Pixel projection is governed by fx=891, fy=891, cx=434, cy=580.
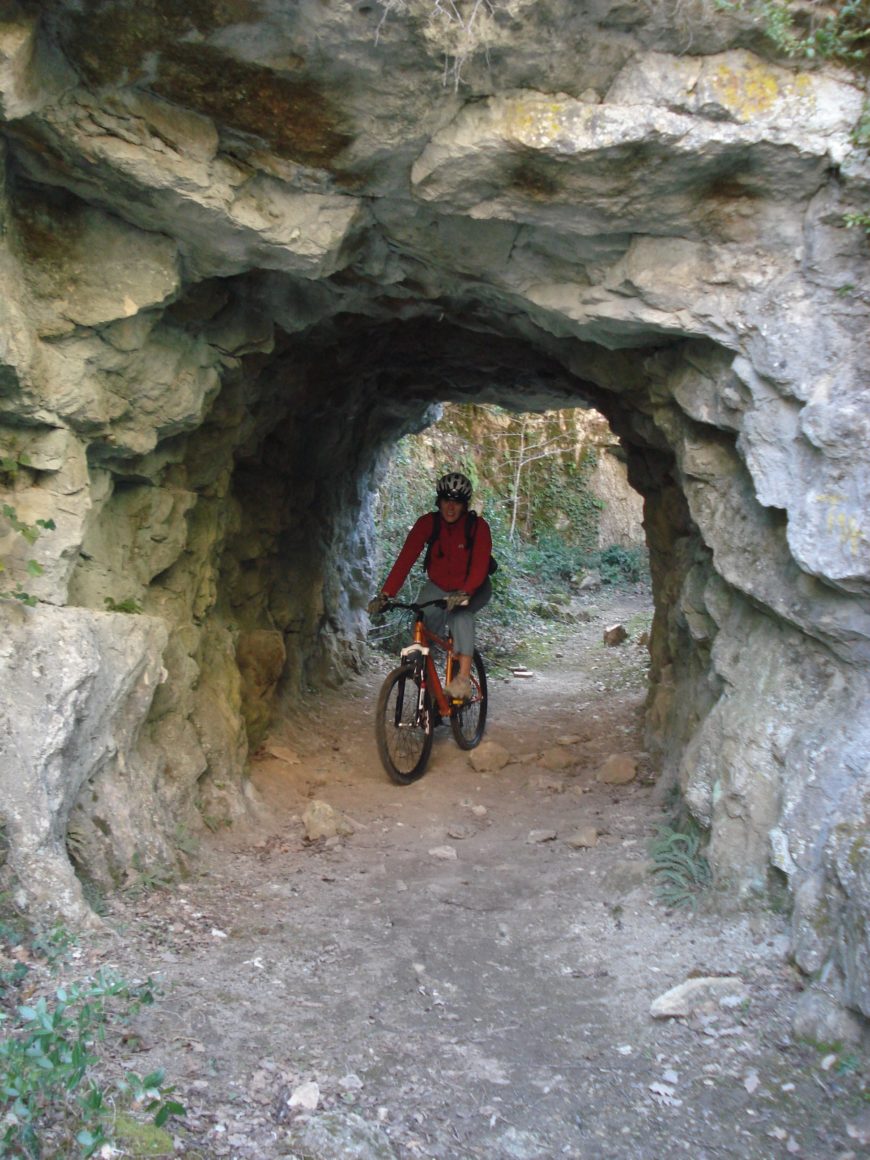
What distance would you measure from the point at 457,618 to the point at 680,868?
10.2ft

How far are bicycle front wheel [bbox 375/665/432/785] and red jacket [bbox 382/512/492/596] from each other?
845mm

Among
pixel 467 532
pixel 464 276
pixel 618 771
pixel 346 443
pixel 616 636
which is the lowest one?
pixel 618 771

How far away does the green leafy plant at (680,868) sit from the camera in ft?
13.4

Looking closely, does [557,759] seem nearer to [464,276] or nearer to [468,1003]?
[468,1003]

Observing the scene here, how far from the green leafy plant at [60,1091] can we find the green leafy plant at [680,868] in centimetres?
243

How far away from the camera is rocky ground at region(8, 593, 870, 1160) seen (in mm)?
2627

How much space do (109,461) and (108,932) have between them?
2261 millimetres

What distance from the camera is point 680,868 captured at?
432cm

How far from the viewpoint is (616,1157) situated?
256 centimetres

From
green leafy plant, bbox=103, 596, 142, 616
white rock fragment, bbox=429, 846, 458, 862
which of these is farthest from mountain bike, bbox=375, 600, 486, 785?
green leafy plant, bbox=103, 596, 142, 616

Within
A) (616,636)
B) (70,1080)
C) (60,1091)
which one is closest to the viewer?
(70,1080)

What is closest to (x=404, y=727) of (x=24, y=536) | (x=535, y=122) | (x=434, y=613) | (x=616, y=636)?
(x=434, y=613)

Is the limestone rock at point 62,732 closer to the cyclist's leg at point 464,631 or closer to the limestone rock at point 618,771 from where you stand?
the cyclist's leg at point 464,631

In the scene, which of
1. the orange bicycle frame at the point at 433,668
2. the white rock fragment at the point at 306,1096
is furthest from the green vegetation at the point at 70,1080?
the orange bicycle frame at the point at 433,668
